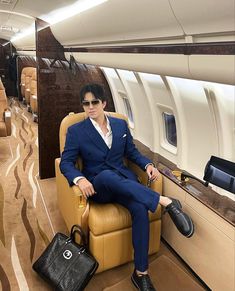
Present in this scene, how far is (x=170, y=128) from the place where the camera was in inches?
136

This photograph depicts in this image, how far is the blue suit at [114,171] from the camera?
2318 mm

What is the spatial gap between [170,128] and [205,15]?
2088 millimetres

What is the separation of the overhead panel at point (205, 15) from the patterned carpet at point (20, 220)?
212 centimetres

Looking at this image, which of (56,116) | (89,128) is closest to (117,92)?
(56,116)

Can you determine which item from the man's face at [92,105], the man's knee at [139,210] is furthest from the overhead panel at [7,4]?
the man's knee at [139,210]

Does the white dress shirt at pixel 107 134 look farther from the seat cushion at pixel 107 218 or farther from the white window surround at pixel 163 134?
the white window surround at pixel 163 134

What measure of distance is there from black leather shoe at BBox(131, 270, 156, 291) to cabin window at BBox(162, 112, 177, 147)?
1.55 meters

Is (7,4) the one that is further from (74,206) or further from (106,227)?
(106,227)

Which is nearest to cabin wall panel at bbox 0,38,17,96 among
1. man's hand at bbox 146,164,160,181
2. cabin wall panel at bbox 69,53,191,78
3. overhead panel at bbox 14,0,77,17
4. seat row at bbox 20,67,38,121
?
seat row at bbox 20,67,38,121

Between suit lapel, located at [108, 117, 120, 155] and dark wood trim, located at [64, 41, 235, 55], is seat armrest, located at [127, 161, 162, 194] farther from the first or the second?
dark wood trim, located at [64, 41, 235, 55]

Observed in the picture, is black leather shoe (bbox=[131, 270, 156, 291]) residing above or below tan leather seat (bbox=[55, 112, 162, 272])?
below

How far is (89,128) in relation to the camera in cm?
268

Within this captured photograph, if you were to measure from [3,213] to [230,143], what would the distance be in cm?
252

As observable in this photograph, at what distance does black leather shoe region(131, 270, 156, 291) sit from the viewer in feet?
7.38
